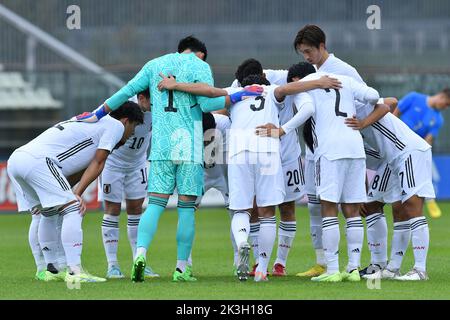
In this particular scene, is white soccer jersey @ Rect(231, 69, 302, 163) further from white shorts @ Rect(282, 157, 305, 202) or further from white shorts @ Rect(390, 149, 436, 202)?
white shorts @ Rect(390, 149, 436, 202)

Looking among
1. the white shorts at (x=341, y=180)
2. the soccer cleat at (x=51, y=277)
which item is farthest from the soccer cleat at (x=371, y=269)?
the soccer cleat at (x=51, y=277)

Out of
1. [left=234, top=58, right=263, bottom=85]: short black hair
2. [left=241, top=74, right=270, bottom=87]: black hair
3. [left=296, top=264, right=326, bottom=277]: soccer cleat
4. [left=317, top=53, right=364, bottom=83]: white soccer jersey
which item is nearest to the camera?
[left=317, top=53, right=364, bottom=83]: white soccer jersey

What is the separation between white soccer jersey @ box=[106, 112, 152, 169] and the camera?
11.0m

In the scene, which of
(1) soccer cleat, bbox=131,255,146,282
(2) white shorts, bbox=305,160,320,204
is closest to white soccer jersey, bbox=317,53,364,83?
(2) white shorts, bbox=305,160,320,204

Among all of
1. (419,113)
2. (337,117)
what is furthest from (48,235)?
(419,113)

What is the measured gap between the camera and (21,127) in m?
25.5

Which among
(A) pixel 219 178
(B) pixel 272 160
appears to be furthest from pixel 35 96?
(B) pixel 272 160

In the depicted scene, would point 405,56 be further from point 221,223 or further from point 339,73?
point 339,73

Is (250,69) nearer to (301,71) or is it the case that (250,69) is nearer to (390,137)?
(301,71)

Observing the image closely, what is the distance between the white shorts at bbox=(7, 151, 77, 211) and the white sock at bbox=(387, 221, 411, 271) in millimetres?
3197

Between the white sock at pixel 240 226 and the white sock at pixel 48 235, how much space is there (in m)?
1.79

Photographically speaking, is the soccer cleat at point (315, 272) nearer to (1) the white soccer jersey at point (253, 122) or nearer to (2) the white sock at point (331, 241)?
(2) the white sock at point (331, 241)

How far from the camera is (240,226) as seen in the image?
9992mm

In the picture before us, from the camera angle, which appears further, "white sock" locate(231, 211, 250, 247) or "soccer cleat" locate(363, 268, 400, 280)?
"soccer cleat" locate(363, 268, 400, 280)
